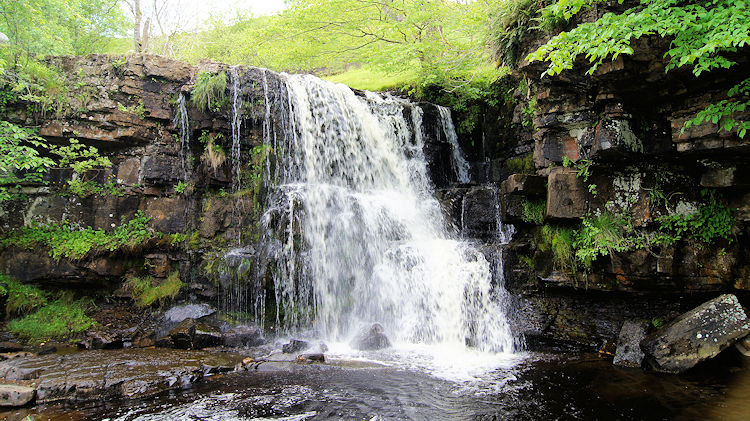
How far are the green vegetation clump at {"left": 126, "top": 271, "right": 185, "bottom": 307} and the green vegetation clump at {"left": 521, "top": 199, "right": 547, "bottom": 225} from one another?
8.01m

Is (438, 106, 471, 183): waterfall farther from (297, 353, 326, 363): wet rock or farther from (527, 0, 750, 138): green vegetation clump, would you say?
(297, 353, 326, 363): wet rock

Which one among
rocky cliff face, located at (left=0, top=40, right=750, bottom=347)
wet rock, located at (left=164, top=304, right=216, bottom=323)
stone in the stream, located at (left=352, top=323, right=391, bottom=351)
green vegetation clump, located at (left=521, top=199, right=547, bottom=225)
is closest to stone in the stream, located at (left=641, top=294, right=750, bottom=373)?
rocky cliff face, located at (left=0, top=40, right=750, bottom=347)

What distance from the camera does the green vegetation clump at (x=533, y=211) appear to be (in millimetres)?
8461

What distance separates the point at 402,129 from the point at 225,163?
535cm

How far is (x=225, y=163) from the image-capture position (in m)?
10.6

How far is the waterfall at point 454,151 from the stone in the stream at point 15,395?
1116 cm

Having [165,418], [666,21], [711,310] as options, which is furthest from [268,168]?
[711,310]

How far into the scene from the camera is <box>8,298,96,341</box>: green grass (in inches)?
332

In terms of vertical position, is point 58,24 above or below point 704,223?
above

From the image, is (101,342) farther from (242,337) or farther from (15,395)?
(15,395)

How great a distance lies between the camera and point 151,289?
9.38 metres

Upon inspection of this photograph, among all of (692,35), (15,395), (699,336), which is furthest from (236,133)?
(699,336)

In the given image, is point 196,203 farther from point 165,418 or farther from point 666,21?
point 666,21

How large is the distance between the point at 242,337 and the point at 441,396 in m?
4.73
